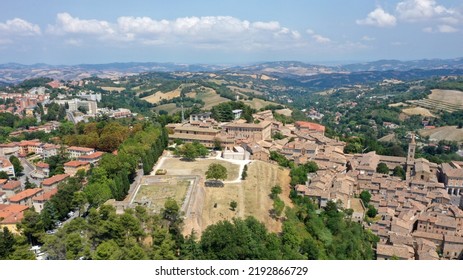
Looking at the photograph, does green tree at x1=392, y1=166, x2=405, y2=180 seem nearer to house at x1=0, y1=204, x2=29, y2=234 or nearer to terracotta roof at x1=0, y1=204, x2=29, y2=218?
house at x1=0, y1=204, x2=29, y2=234

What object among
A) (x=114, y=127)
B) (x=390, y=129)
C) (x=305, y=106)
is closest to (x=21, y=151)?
(x=114, y=127)

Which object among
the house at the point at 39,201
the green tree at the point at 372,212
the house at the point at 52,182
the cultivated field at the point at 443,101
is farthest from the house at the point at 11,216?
the cultivated field at the point at 443,101

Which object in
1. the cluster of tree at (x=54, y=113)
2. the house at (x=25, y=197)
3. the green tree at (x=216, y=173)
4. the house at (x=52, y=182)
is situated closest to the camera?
the green tree at (x=216, y=173)

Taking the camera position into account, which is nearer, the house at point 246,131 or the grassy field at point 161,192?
the grassy field at point 161,192

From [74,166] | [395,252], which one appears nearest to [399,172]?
[395,252]

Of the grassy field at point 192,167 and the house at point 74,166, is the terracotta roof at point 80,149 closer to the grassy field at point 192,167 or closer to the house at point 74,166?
the house at point 74,166

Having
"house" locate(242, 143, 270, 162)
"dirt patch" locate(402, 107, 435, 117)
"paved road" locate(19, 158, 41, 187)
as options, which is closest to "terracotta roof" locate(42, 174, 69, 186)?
"paved road" locate(19, 158, 41, 187)

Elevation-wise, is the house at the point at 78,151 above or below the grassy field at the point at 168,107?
above
